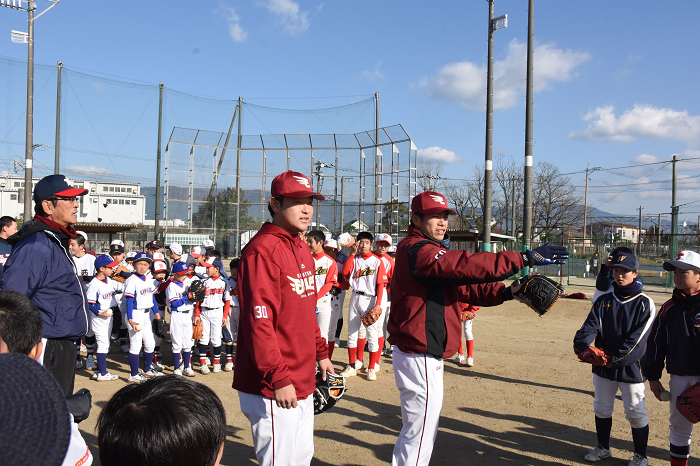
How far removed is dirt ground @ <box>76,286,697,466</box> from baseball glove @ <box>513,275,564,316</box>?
1.90m

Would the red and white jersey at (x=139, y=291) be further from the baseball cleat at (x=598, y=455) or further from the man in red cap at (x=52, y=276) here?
the baseball cleat at (x=598, y=455)

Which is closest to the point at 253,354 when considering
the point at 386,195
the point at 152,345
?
the point at 152,345

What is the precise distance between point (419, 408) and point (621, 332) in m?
2.24

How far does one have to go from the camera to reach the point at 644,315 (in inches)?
166

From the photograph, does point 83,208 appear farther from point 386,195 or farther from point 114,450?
point 114,450

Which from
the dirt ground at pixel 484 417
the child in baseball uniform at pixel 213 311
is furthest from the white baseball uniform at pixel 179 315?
the dirt ground at pixel 484 417

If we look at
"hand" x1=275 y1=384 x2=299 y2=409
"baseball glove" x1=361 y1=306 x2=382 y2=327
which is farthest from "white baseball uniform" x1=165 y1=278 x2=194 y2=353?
"hand" x1=275 y1=384 x2=299 y2=409

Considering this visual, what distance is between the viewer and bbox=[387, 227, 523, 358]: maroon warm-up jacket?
2.95m

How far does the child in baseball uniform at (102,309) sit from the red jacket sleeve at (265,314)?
219 inches

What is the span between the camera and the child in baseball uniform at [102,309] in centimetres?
711

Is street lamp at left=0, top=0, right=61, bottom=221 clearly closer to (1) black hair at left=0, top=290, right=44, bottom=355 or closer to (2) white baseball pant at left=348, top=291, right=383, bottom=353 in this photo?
(2) white baseball pant at left=348, top=291, right=383, bottom=353

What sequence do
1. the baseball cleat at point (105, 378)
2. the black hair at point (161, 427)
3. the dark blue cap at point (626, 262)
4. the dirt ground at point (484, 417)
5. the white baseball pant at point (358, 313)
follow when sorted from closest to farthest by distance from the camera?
1. the black hair at point (161, 427)
2. the dark blue cap at point (626, 262)
3. the dirt ground at point (484, 417)
4. the baseball cleat at point (105, 378)
5. the white baseball pant at point (358, 313)

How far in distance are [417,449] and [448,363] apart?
504cm

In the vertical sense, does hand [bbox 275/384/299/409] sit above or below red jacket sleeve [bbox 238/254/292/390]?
below
